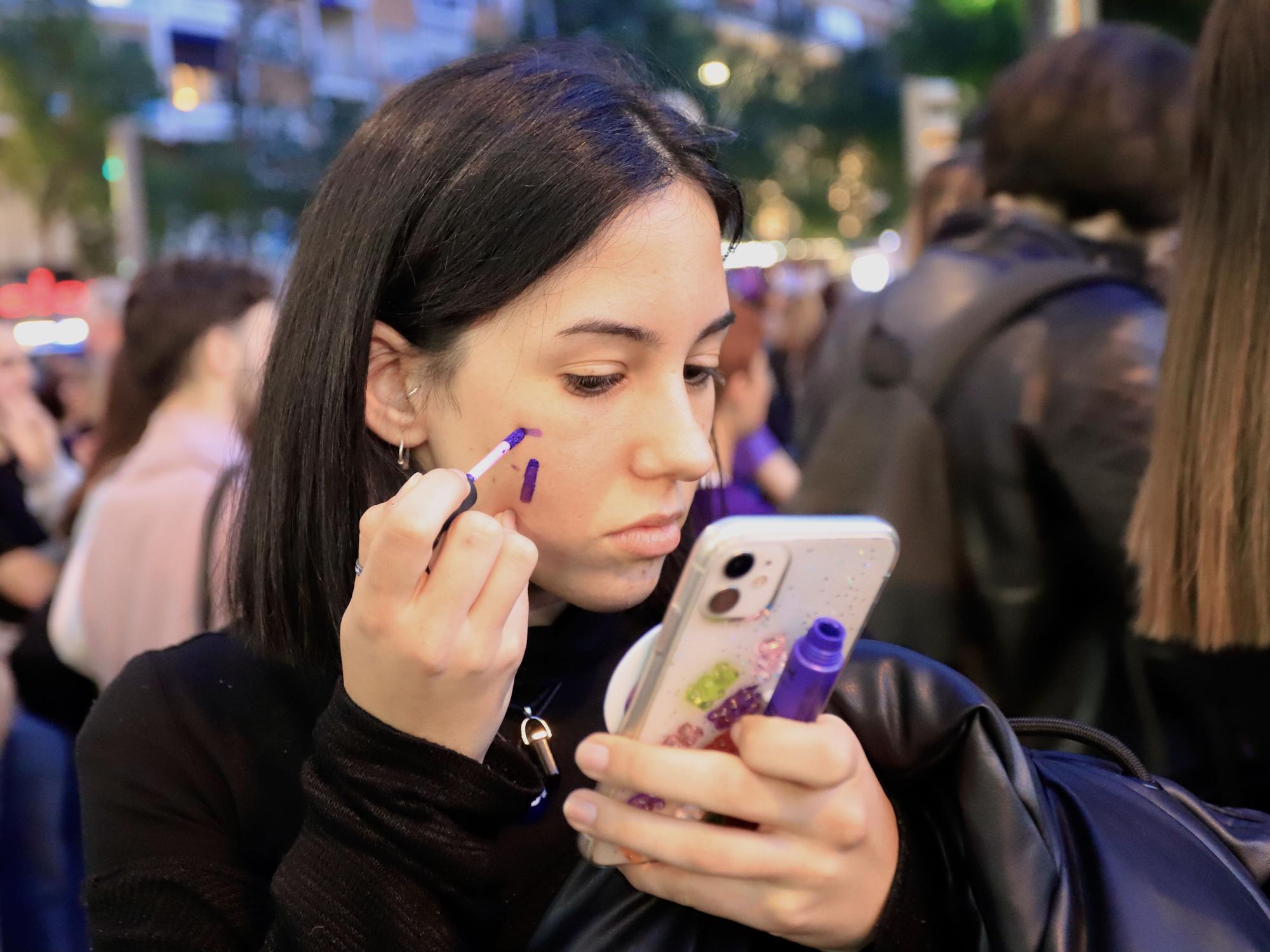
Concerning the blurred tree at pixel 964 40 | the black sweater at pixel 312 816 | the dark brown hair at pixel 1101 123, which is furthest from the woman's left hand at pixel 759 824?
the blurred tree at pixel 964 40

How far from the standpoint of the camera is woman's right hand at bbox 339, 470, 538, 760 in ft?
3.08

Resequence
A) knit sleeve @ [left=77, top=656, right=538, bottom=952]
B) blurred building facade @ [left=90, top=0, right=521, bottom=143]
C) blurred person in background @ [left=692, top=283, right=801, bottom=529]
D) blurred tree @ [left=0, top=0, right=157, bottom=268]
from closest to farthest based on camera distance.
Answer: knit sleeve @ [left=77, top=656, right=538, bottom=952], blurred person in background @ [left=692, top=283, right=801, bottom=529], blurred tree @ [left=0, top=0, right=157, bottom=268], blurred building facade @ [left=90, top=0, right=521, bottom=143]

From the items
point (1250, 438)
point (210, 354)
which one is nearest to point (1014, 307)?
point (1250, 438)

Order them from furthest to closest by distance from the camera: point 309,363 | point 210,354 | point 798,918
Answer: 1. point 210,354
2. point 309,363
3. point 798,918

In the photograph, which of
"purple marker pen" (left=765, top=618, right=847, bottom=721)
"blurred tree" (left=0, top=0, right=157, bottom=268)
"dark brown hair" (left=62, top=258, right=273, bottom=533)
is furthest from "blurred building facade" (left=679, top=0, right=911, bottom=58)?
"purple marker pen" (left=765, top=618, right=847, bottom=721)

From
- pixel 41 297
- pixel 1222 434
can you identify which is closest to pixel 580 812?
pixel 1222 434

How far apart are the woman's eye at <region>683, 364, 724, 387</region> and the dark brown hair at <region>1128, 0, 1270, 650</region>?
26.9 inches

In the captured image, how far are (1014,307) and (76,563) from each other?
232 centimetres

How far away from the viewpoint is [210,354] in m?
3.27

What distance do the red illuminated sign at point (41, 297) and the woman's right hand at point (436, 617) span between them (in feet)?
63.1

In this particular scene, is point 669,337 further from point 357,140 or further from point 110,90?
point 110,90

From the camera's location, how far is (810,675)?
90cm

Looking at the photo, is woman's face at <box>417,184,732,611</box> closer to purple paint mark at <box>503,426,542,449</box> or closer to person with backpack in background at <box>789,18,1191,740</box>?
purple paint mark at <box>503,426,542,449</box>

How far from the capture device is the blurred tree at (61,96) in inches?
720
